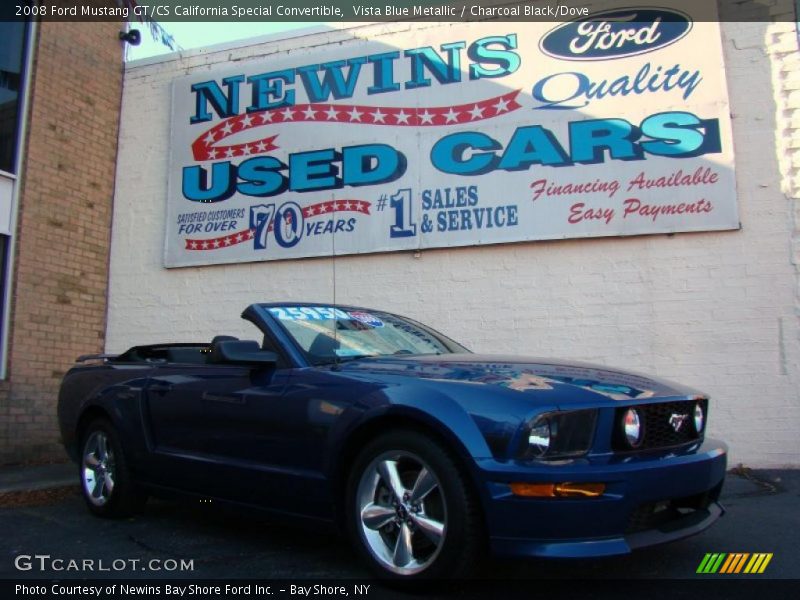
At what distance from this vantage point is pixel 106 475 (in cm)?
506

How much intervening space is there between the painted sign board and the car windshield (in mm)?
3382

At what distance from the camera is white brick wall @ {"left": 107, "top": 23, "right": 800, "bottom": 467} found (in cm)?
693

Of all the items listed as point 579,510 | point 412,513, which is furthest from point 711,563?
point 412,513

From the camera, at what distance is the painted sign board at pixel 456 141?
24.6ft

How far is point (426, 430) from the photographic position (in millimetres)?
3271

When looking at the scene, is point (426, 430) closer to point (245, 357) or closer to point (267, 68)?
point (245, 357)

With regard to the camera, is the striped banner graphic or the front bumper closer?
the front bumper

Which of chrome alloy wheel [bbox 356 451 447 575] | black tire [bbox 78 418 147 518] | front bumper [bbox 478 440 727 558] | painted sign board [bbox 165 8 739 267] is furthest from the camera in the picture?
painted sign board [bbox 165 8 739 267]

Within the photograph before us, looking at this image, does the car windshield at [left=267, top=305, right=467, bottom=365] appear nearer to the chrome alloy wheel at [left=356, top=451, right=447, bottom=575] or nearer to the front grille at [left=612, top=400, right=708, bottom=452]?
the chrome alloy wheel at [left=356, top=451, right=447, bottom=575]

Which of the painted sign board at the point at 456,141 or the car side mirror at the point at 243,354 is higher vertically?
the painted sign board at the point at 456,141

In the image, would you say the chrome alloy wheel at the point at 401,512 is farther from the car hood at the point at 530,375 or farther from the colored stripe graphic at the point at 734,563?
the colored stripe graphic at the point at 734,563

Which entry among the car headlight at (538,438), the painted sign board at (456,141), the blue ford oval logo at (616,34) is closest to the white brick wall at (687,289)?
the painted sign board at (456,141)

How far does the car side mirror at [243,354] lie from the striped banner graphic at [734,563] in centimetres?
244

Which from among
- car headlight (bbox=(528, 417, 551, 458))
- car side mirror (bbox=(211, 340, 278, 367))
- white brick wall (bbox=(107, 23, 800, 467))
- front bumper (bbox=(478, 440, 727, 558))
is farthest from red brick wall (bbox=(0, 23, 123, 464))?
car headlight (bbox=(528, 417, 551, 458))
